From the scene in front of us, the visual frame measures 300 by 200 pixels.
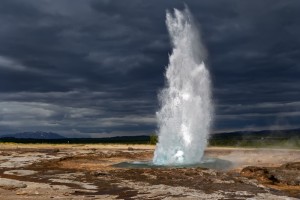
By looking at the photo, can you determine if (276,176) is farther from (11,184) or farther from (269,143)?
(269,143)

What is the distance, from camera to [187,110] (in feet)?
149

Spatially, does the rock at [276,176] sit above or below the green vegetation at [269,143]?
below

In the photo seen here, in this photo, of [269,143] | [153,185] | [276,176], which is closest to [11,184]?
[153,185]

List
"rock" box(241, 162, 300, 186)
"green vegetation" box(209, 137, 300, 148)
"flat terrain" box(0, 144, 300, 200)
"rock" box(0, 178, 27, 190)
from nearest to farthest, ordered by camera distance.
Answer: "flat terrain" box(0, 144, 300, 200), "rock" box(0, 178, 27, 190), "rock" box(241, 162, 300, 186), "green vegetation" box(209, 137, 300, 148)

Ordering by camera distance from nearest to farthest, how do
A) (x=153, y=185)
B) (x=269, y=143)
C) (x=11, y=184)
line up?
(x=153, y=185)
(x=11, y=184)
(x=269, y=143)

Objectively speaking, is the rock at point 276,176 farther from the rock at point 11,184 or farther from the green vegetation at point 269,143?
the green vegetation at point 269,143

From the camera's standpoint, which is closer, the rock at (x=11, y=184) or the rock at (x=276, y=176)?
the rock at (x=11, y=184)

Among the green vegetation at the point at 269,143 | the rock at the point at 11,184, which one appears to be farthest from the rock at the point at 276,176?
the green vegetation at the point at 269,143

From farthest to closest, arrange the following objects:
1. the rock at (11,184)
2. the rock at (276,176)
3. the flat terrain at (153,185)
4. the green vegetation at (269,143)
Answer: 1. the green vegetation at (269,143)
2. the rock at (276,176)
3. the rock at (11,184)
4. the flat terrain at (153,185)

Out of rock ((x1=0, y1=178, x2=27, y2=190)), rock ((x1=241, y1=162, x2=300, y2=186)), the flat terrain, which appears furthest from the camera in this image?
rock ((x1=241, y1=162, x2=300, y2=186))

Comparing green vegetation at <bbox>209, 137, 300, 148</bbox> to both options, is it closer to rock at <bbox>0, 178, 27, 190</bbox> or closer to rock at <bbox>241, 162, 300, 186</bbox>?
rock at <bbox>241, 162, 300, 186</bbox>

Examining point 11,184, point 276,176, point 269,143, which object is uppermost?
point 269,143

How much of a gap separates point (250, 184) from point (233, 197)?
633cm

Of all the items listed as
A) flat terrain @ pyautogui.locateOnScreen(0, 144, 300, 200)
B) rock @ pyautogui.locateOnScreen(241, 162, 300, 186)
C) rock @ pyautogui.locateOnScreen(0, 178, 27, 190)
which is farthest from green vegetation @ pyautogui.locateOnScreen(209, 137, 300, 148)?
rock @ pyautogui.locateOnScreen(0, 178, 27, 190)
